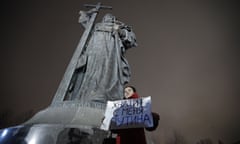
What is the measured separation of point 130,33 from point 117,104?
4.06 m

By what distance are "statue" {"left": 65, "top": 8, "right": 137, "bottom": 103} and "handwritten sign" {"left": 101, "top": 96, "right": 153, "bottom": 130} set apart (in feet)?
5.08

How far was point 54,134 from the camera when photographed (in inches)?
118

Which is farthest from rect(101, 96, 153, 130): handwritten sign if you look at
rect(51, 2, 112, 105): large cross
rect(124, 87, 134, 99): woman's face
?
rect(51, 2, 112, 105): large cross

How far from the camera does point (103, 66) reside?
5.29m

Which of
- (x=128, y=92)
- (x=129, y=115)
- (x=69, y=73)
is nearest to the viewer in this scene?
(x=129, y=115)

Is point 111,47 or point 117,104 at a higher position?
point 111,47

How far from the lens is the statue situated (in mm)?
4816

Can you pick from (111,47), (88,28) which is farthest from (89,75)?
(88,28)

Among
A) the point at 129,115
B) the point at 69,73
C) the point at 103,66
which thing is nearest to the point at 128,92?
the point at 129,115

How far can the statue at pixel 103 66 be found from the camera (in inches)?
190

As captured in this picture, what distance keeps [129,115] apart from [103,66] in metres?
2.69

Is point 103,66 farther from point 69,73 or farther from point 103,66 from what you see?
point 69,73

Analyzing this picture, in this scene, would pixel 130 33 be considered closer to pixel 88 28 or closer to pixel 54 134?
pixel 88 28

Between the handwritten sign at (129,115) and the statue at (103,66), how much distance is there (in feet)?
5.08
